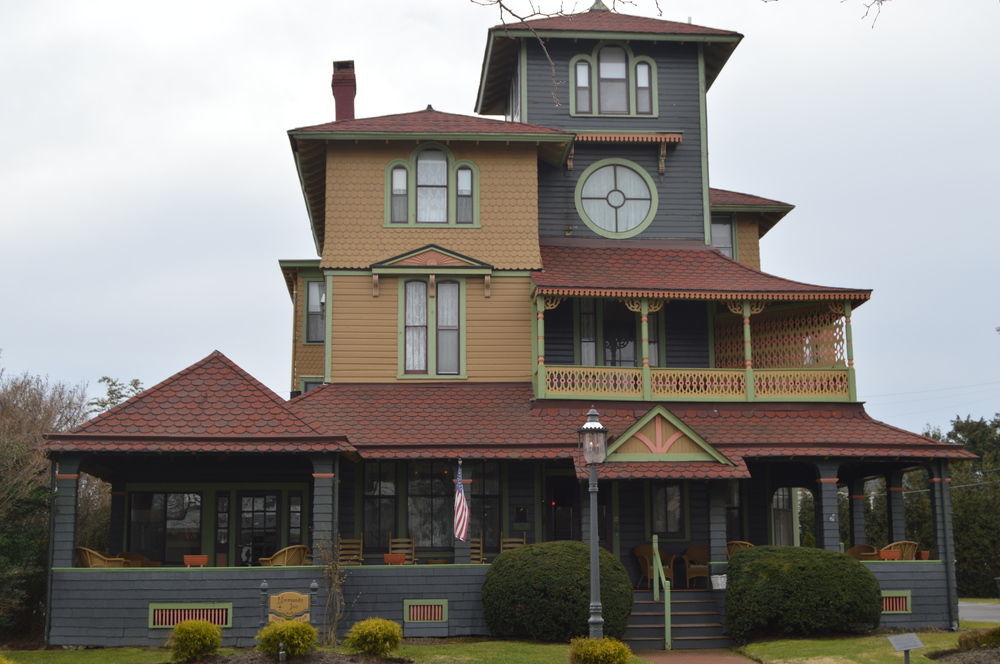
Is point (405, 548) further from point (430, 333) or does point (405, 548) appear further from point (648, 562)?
point (648, 562)

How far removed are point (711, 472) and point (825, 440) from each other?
9.18 feet

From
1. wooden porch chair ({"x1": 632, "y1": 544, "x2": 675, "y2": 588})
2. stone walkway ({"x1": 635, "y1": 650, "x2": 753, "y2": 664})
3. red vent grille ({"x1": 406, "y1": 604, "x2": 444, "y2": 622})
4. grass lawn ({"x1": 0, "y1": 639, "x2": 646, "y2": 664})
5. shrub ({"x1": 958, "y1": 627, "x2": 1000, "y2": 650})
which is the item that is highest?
wooden porch chair ({"x1": 632, "y1": 544, "x2": 675, "y2": 588})

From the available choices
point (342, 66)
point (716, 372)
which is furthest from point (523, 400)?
point (342, 66)

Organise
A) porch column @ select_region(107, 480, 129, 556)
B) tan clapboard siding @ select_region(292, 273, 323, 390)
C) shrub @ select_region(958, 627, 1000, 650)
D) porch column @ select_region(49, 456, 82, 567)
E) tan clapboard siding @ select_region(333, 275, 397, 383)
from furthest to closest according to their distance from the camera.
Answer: tan clapboard siding @ select_region(292, 273, 323, 390) → tan clapboard siding @ select_region(333, 275, 397, 383) → porch column @ select_region(107, 480, 129, 556) → porch column @ select_region(49, 456, 82, 567) → shrub @ select_region(958, 627, 1000, 650)

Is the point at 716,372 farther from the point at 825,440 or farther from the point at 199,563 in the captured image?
the point at 199,563

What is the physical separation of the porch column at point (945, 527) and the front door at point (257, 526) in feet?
44.5

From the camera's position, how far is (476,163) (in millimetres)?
28281

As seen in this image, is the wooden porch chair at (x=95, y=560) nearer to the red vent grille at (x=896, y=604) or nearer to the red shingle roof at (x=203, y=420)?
the red shingle roof at (x=203, y=420)

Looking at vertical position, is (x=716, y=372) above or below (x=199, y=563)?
above

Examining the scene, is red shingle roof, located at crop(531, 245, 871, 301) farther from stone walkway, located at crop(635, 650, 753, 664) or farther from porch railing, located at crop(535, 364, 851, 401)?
stone walkway, located at crop(635, 650, 753, 664)

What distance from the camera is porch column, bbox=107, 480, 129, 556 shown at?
2559cm

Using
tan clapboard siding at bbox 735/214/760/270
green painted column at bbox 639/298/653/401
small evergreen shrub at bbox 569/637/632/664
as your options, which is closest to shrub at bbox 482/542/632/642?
small evergreen shrub at bbox 569/637/632/664

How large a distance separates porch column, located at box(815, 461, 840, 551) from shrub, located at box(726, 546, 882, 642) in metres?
1.60

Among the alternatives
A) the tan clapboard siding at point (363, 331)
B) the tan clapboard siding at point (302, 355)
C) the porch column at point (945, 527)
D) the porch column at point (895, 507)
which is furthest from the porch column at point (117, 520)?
the porch column at point (945, 527)
